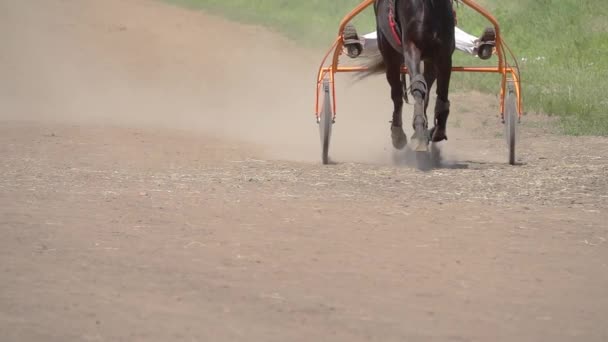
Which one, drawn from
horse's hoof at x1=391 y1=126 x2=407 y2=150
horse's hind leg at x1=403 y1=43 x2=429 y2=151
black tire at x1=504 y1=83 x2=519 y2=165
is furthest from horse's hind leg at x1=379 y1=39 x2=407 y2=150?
horse's hind leg at x1=403 y1=43 x2=429 y2=151

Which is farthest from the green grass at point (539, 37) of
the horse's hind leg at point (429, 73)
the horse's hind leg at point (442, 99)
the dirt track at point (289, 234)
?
the horse's hind leg at point (429, 73)

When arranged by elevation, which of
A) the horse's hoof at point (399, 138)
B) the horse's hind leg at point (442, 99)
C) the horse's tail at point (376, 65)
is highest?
the horse's tail at point (376, 65)

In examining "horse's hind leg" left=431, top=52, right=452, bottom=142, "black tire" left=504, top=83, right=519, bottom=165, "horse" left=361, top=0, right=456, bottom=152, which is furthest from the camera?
"black tire" left=504, top=83, right=519, bottom=165

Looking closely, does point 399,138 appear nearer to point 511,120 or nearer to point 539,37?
point 511,120

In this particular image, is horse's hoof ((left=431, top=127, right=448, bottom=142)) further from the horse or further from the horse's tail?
the horse's tail

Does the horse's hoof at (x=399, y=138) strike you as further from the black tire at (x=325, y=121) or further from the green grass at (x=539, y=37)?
the green grass at (x=539, y=37)

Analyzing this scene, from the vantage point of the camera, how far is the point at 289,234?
6.89 meters

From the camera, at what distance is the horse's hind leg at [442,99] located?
9.77 metres

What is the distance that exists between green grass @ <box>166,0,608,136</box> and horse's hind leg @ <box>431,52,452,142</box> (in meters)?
3.18

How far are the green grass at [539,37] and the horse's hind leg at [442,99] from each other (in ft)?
10.4

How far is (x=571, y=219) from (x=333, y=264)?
2065 mm

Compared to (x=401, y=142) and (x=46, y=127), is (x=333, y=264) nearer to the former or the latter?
(x=401, y=142)

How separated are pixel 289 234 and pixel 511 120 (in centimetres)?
379

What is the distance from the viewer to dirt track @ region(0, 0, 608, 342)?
5.25 metres
